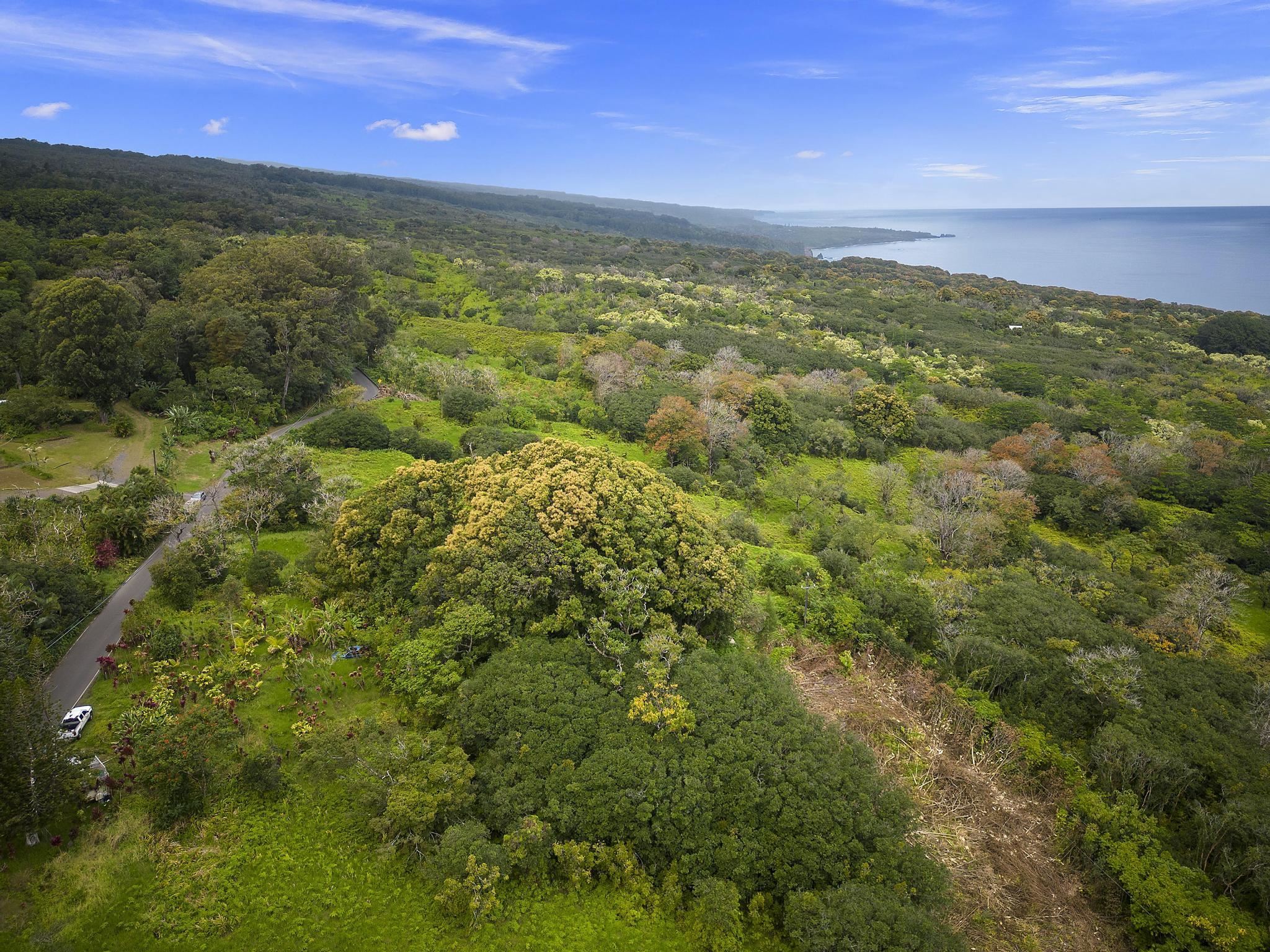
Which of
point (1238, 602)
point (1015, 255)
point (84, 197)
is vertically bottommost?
point (1238, 602)

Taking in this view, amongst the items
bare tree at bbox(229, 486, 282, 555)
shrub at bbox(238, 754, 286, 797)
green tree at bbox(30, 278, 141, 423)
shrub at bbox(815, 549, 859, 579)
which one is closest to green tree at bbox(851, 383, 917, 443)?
shrub at bbox(815, 549, 859, 579)

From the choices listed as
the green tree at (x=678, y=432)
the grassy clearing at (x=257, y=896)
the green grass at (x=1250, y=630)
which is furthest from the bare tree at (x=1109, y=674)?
the green tree at (x=678, y=432)

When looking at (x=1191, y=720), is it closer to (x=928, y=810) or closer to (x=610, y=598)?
(x=928, y=810)

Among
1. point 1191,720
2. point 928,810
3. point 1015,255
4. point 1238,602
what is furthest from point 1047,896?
point 1015,255

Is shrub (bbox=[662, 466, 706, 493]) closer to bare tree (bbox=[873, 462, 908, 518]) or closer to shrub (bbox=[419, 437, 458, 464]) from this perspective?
bare tree (bbox=[873, 462, 908, 518])

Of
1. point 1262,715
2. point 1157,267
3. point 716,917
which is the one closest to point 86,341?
point 716,917

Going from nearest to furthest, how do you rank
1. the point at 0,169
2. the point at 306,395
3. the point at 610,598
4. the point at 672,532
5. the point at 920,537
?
the point at 610,598 < the point at 672,532 < the point at 920,537 < the point at 306,395 < the point at 0,169

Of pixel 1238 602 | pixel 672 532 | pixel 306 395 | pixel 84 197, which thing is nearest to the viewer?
pixel 672 532
